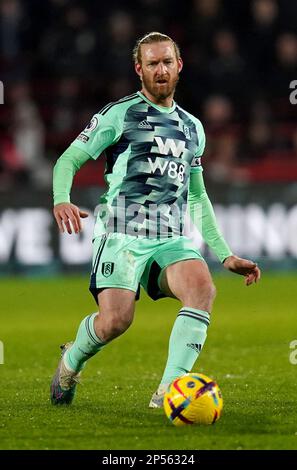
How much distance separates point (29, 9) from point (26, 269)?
461 cm

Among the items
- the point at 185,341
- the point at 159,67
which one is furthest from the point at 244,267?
the point at 159,67

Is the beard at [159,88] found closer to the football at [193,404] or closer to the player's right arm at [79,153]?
the player's right arm at [79,153]

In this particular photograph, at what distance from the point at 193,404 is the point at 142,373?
2.37 m

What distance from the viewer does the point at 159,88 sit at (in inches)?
243

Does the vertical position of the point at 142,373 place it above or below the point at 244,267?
below

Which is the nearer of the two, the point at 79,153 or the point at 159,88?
the point at 79,153

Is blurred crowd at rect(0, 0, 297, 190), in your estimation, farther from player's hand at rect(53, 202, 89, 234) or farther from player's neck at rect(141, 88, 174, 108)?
player's hand at rect(53, 202, 89, 234)

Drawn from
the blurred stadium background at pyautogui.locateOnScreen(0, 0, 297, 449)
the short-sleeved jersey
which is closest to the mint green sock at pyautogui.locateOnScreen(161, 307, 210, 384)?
the short-sleeved jersey

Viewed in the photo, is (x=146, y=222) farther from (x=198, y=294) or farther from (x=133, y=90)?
(x=133, y=90)

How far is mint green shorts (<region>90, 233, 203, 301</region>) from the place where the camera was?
237 inches

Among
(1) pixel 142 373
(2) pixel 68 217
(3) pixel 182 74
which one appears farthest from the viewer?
(3) pixel 182 74

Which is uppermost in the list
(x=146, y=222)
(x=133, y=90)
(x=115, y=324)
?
(x=146, y=222)

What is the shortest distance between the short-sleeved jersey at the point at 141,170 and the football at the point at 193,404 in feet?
3.44

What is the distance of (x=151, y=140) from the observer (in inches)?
246
